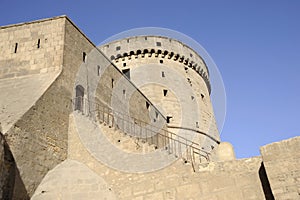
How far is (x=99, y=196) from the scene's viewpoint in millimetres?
8781

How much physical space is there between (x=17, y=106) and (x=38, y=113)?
639 millimetres

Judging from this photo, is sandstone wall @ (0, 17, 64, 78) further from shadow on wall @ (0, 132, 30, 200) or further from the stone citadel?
shadow on wall @ (0, 132, 30, 200)

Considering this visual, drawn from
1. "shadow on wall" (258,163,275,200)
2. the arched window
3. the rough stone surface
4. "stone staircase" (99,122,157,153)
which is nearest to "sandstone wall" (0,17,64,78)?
the arched window

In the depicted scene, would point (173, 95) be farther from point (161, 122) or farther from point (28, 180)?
point (28, 180)

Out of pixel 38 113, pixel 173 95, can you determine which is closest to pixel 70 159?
pixel 38 113

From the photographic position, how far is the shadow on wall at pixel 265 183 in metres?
7.58

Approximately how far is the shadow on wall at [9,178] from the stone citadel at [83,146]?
23 millimetres

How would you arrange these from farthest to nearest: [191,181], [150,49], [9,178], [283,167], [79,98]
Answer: [150,49] → [79,98] → [191,181] → [9,178] → [283,167]

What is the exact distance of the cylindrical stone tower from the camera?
73.2 feet

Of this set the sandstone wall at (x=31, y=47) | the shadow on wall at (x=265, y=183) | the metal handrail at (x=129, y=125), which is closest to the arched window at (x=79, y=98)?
the metal handrail at (x=129, y=125)

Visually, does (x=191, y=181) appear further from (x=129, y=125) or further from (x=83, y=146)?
(x=129, y=125)

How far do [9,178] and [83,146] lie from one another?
2.82 m

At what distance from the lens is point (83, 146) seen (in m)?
10.2

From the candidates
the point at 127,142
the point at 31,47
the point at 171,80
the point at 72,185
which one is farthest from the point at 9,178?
the point at 171,80
